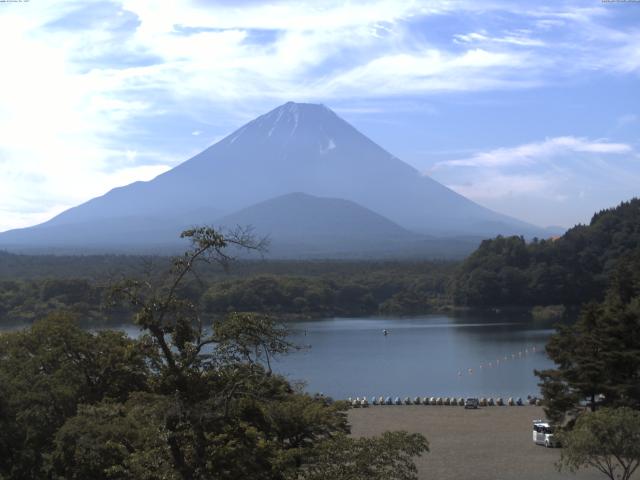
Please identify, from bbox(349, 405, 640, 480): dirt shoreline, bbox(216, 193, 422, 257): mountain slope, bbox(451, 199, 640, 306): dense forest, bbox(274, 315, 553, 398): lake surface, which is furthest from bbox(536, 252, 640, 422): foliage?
bbox(216, 193, 422, 257): mountain slope

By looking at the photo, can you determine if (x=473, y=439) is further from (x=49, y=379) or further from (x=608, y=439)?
(x=49, y=379)

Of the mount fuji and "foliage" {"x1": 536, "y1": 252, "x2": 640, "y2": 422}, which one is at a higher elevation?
the mount fuji

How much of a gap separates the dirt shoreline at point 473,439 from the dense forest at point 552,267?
33401 millimetres

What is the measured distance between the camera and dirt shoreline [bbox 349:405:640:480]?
1326 cm

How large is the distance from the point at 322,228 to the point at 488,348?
128862mm

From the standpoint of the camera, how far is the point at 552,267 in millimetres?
54281

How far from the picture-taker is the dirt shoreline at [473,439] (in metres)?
13.3

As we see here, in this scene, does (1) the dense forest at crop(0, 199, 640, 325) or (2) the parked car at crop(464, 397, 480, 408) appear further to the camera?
(1) the dense forest at crop(0, 199, 640, 325)

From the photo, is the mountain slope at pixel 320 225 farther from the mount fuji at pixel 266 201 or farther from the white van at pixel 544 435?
the white van at pixel 544 435

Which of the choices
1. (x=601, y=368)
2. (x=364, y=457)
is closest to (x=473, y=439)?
(x=601, y=368)

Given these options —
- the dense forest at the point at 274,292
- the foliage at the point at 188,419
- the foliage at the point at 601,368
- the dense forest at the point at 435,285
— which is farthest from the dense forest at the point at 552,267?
the foliage at the point at 188,419

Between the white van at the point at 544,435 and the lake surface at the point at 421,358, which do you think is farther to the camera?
the lake surface at the point at 421,358

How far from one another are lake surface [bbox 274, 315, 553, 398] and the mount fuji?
104155mm

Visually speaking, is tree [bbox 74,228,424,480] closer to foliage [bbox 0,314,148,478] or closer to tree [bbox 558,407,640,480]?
foliage [bbox 0,314,148,478]
